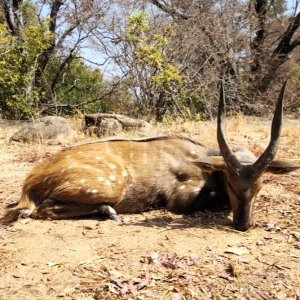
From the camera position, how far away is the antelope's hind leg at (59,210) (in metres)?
4.56

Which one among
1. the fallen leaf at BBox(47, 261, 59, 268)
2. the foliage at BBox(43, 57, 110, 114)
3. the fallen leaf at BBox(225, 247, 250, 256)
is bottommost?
the fallen leaf at BBox(47, 261, 59, 268)

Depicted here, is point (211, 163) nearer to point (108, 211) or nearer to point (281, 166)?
point (281, 166)

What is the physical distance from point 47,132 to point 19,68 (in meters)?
4.59

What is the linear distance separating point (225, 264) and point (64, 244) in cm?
130

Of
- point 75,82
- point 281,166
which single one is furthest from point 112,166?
point 75,82

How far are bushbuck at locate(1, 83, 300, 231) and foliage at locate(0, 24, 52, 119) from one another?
813 cm

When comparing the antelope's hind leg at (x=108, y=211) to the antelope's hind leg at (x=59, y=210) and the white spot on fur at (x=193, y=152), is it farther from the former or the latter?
the white spot on fur at (x=193, y=152)

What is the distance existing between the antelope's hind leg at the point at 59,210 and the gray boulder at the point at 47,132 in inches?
175

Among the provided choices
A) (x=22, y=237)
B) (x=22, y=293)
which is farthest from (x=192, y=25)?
(x=22, y=293)

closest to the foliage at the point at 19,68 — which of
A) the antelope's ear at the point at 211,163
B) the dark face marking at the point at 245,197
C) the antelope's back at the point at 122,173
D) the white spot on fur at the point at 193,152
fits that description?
the antelope's back at the point at 122,173

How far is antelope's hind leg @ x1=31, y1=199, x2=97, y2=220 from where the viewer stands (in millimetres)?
4562

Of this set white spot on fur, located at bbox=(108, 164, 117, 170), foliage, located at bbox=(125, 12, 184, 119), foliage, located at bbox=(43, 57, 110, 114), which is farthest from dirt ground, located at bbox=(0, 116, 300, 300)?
foliage, located at bbox=(43, 57, 110, 114)

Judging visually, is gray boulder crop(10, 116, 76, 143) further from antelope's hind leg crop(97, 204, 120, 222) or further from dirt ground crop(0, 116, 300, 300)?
antelope's hind leg crop(97, 204, 120, 222)

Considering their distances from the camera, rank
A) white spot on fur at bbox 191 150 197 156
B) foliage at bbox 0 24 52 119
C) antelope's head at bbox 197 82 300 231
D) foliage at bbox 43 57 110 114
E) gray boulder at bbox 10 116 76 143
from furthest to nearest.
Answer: foliage at bbox 43 57 110 114
foliage at bbox 0 24 52 119
gray boulder at bbox 10 116 76 143
white spot on fur at bbox 191 150 197 156
antelope's head at bbox 197 82 300 231
